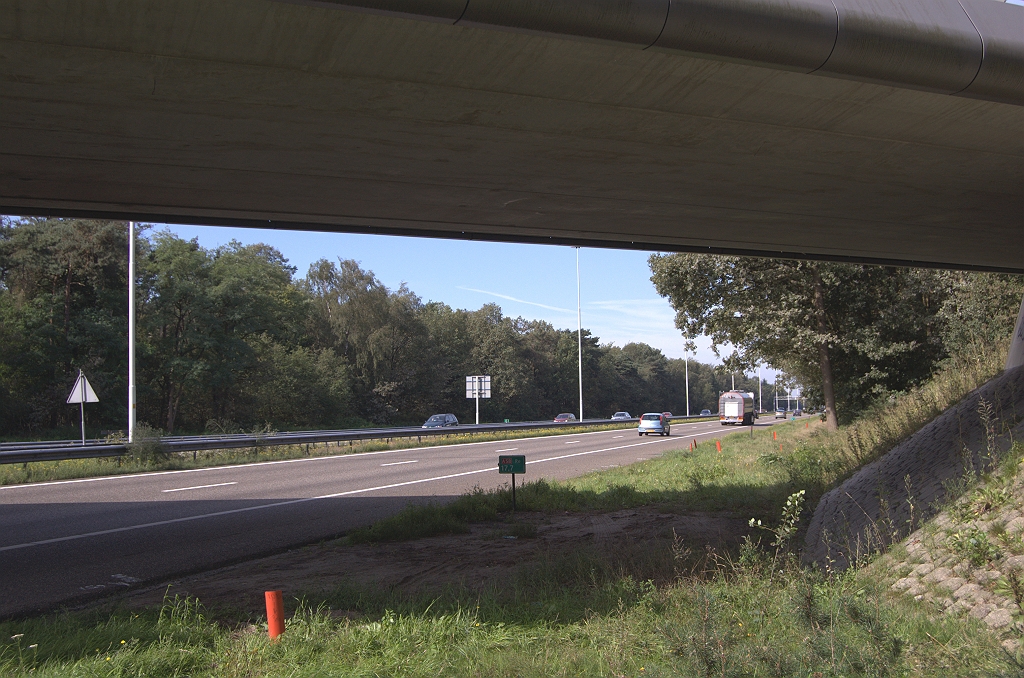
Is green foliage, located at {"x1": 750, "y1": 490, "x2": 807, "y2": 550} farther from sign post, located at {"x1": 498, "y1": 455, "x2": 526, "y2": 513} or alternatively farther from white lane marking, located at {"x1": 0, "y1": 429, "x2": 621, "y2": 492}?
white lane marking, located at {"x1": 0, "y1": 429, "x2": 621, "y2": 492}

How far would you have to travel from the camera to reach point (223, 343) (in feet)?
158

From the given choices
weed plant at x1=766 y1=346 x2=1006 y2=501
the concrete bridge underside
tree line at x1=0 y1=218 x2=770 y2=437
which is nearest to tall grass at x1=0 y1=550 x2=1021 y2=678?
the concrete bridge underside

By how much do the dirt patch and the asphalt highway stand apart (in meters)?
0.77

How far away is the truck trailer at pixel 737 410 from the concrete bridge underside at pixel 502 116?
197 feet

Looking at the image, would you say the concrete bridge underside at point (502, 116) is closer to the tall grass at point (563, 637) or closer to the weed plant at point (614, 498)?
the tall grass at point (563, 637)

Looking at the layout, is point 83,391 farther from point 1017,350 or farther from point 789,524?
point 1017,350

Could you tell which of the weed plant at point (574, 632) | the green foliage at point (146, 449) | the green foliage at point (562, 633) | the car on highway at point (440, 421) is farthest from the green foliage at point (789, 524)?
the car on highway at point (440, 421)

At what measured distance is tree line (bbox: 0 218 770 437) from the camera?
3984cm

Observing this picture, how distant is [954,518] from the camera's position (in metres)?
6.48

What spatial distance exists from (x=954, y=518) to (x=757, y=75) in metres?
4.29

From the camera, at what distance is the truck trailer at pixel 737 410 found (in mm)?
69438

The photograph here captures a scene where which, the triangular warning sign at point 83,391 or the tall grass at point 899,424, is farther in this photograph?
the triangular warning sign at point 83,391

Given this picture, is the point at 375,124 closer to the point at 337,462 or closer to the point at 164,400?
the point at 337,462

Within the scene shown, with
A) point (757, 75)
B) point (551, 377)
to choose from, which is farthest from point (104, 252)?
point (551, 377)
